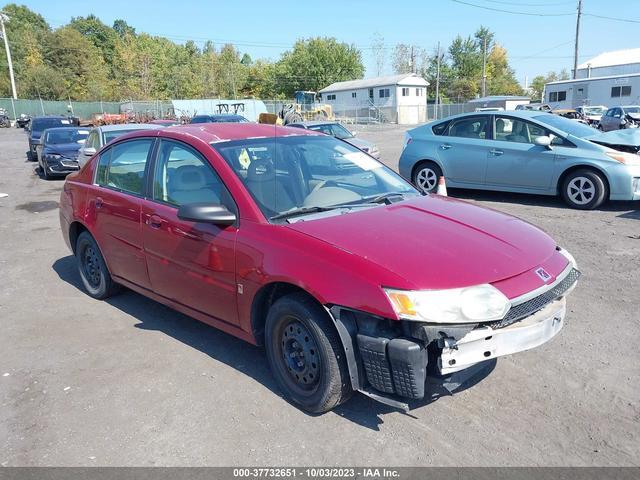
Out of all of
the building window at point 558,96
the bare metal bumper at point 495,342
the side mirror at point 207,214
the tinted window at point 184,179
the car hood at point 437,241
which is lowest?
the bare metal bumper at point 495,342

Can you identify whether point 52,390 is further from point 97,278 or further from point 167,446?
point 97,278

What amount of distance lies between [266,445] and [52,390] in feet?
5.64

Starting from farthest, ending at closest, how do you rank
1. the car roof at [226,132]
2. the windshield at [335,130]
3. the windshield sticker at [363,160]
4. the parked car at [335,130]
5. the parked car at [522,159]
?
the windshield at [335,130] < the parked car at [335,130] < the parked car at [522,159] < the windshield sticker at [363,160] < the car roof at [226,132]

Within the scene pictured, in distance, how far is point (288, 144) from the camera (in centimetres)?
415

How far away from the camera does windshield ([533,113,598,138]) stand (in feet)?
29.3

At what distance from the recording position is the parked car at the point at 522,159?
27.1 ft

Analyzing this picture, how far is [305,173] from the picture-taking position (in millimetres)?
3963

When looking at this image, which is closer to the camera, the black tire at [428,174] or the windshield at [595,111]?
the black tire at [428,174]

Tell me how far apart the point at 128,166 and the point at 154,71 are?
78.4 metres

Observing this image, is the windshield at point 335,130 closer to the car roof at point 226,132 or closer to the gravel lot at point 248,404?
the car roof at point 226,132

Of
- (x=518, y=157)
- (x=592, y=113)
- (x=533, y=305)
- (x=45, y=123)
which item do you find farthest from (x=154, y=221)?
(x=592, y=113)

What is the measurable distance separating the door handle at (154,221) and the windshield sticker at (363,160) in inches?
62.4

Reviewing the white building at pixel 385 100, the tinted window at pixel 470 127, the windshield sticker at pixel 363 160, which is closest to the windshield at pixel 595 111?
the white building at pixel 385 100

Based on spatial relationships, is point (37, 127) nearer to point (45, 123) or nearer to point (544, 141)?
point (45, 123)
